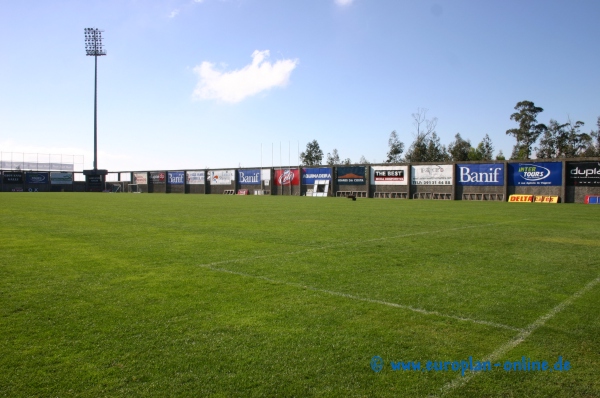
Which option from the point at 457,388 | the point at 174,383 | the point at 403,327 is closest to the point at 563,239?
the point at 403,327

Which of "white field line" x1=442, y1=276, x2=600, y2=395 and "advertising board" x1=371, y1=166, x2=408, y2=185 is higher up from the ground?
"advertising board" x1=371, y1=166, x2=408, y2=185

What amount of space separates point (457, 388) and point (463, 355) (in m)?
0.58

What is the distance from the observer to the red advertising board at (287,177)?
49125 mm

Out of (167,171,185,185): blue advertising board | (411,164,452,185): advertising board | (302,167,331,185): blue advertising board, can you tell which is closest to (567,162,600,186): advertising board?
(411,164,452,185): advertising board

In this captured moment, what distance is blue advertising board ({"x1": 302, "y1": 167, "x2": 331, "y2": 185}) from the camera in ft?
152

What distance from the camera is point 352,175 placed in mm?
44344

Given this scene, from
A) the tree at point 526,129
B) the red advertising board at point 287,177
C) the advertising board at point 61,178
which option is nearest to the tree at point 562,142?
the tree at point 526,129

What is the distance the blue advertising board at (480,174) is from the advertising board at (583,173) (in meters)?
4.83

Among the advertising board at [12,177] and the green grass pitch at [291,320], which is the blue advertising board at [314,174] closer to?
the green grass pitch at [291,320]

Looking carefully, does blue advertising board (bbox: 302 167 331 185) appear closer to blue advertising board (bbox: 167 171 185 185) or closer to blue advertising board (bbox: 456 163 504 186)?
blue advertising board (bbox: 456 163 504 186)

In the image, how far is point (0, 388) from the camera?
3016 mm

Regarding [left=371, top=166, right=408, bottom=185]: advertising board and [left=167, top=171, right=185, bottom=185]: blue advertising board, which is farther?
[left=167, top=171, right=185, bottom=185]: blue advertising board

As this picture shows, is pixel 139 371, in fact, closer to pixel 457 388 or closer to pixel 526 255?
pixel 457 388

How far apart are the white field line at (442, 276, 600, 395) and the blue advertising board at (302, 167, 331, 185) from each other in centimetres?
4067
